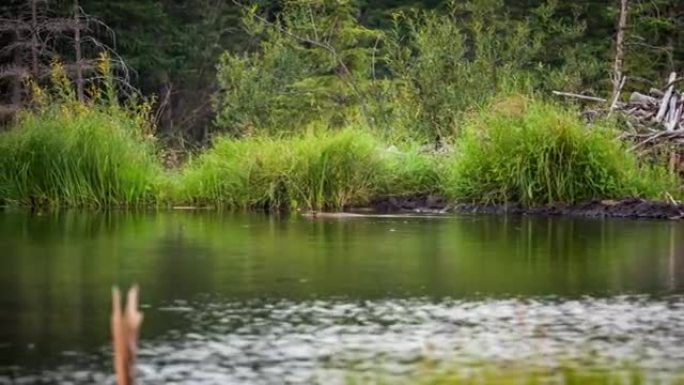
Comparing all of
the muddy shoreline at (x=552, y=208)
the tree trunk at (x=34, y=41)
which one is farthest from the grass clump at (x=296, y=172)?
the tree trunk at (x=34, y=41)

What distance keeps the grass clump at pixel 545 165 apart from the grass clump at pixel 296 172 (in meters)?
1.48

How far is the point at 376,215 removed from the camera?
1895cm

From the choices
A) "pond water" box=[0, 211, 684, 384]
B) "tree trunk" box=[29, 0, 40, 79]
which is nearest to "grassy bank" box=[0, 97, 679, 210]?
"pond water" box=[0, 211, 684, 384]

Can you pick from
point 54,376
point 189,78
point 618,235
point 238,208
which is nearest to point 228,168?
point 238,208

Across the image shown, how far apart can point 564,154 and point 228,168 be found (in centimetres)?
494

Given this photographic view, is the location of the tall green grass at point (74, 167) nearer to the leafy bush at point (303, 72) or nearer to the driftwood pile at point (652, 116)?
the driftwood pile at point (652, 116)

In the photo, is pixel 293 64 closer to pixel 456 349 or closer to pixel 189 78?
pixel 189 78

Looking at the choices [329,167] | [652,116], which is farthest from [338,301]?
[652,116]

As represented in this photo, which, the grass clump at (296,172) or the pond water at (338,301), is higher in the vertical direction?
the grass clump at (296,172)

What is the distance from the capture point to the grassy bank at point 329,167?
64.5 ft

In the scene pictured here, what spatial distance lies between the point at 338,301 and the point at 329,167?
11.2 m

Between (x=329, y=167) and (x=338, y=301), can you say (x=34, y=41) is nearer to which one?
(x=329, y=167)

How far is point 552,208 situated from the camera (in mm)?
19453

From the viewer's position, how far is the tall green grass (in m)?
21.2
